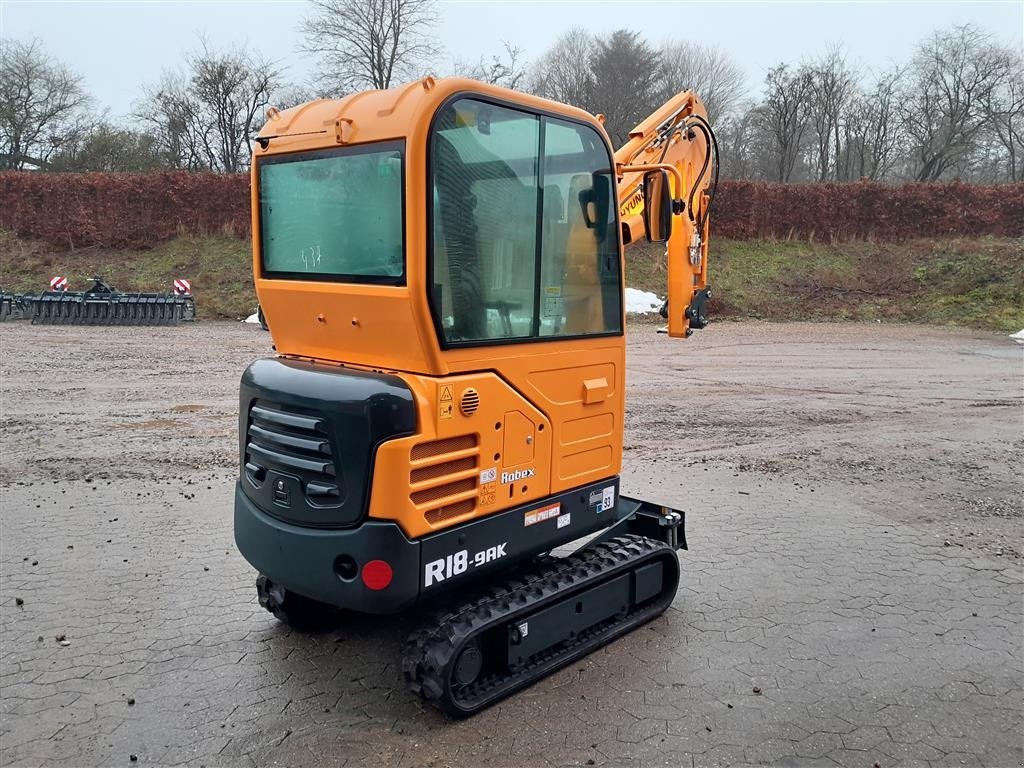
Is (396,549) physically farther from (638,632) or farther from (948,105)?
(948,105)

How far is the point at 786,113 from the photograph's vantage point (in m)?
38.5

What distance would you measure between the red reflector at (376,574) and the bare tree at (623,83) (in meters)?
32.8

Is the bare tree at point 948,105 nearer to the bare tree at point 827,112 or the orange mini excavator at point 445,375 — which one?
the bare tree at point 827,112

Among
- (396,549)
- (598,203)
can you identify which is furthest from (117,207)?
(396,549)

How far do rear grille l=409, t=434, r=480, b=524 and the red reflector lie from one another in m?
0.29

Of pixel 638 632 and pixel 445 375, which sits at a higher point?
pixel 445 375

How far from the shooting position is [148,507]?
259 inches

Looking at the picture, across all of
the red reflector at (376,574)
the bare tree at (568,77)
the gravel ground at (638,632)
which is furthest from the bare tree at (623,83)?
the red reflector at (376,574)

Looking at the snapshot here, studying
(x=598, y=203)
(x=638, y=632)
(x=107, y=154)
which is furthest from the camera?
(x=107, y=154)

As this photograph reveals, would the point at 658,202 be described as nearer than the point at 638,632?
Yes

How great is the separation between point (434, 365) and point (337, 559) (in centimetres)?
98

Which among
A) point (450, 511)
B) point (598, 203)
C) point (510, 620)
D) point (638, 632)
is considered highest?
point (598, 203)

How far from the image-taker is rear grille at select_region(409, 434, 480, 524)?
3.42 metres

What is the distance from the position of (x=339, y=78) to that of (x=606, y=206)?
3462 centimetres
